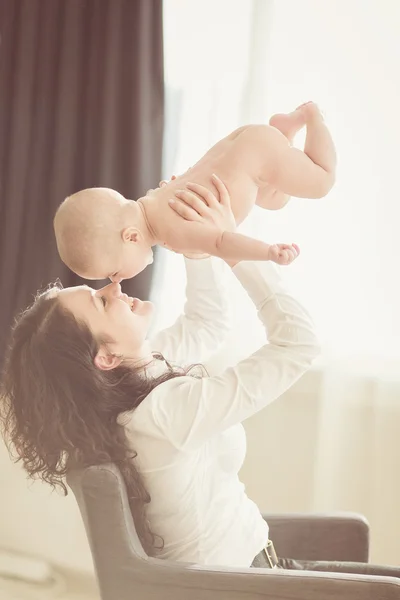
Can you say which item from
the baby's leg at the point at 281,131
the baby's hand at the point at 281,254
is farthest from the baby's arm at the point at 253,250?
the baby's leg at the point at 281,131

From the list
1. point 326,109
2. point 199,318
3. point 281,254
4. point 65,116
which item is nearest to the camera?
point 281,254

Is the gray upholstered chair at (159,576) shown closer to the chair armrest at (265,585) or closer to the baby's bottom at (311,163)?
the chair armrest at (265,585)

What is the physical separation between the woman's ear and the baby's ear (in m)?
0.23

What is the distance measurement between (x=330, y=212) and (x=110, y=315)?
1381 millimetres

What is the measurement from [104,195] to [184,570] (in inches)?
27.8

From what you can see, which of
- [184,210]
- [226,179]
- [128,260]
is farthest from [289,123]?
[128,260]

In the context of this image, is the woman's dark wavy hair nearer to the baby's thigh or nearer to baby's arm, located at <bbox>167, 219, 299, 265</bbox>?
baby's arm, located at <bbox>167, 219, 299, 265</bbox>

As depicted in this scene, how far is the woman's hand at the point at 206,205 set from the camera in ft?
4.55

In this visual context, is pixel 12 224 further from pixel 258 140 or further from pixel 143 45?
pixel 258 140

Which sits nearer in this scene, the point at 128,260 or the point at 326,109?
the point at 128,260

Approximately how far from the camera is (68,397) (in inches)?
58.5

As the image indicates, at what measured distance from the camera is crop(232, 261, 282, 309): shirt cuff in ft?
4.85

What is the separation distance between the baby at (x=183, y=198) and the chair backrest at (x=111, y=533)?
15.0 inches

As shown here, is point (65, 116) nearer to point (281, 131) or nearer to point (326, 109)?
point (326, 109)
